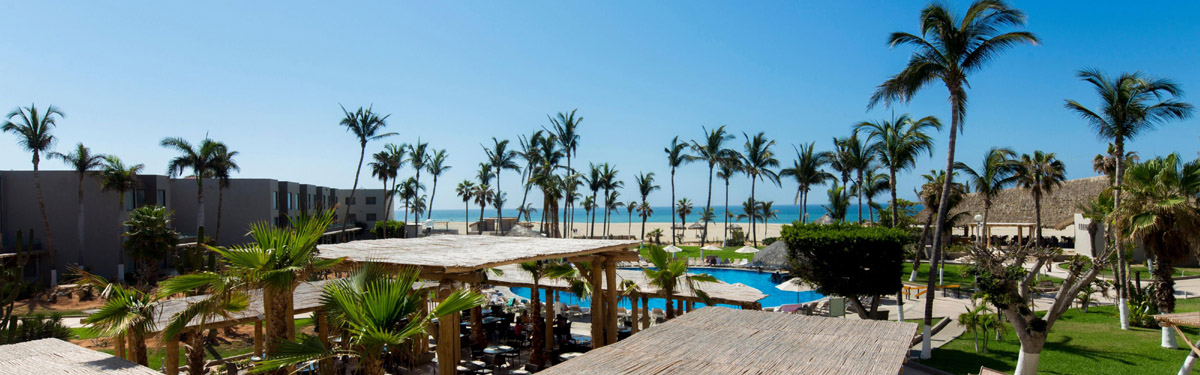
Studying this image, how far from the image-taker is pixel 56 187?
3381 cm

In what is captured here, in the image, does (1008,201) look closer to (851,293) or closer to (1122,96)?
(1122,96)

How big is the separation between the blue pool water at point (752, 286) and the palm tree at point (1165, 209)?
11298 millimetres

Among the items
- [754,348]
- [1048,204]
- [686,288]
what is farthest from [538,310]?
[1048,204]

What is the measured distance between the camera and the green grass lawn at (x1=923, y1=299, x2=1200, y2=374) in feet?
41.9

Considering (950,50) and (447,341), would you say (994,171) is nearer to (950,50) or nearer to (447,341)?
(950,50)

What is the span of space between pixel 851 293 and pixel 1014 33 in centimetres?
781

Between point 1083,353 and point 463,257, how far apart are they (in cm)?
1440

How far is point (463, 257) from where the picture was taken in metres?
10.2

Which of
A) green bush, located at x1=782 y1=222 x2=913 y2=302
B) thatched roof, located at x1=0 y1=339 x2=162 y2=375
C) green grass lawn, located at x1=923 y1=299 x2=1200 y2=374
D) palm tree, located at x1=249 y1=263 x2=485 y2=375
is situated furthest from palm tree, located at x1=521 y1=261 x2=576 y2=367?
green grass lawn, located at x1=923 y1=299 x2=1200 y2=374

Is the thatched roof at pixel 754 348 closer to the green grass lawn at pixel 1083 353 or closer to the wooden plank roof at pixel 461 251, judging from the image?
the wooden plank roof at pixel 461 251

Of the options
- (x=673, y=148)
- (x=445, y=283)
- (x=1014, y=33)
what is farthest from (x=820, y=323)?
(x=673, y=148)

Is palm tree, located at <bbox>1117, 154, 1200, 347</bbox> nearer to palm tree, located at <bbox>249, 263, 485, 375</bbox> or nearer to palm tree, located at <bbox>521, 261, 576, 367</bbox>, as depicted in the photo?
palm tree, located at <bbox>521, 261, 576, 367</bbox>

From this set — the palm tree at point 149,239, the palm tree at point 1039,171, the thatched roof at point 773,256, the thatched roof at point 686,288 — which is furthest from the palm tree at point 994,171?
the palm tree at point 149,239

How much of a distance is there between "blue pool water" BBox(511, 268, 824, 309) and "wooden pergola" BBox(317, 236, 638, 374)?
10.7 metres
